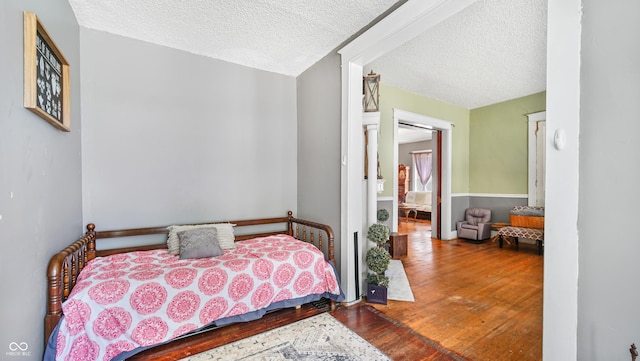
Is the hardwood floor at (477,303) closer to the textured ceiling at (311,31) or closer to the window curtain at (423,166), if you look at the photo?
the textured ceiling at (311,31)

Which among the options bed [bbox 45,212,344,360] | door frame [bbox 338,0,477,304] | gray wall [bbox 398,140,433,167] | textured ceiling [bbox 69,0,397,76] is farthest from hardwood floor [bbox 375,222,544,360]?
gray wall [bbox 398,140,433,167]

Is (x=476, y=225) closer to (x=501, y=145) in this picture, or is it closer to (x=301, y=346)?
(x=501, y=145)

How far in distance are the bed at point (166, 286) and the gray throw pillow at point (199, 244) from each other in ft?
0.04

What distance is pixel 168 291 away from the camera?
6.07 ft

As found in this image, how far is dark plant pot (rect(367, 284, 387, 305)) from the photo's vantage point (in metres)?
2.53

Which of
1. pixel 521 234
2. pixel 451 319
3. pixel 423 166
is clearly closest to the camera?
pixel 451 319

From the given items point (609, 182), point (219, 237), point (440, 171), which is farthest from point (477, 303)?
point (440, 171)

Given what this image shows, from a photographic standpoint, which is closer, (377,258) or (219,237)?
(377,258)

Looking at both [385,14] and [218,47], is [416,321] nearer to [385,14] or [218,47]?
[385,14]

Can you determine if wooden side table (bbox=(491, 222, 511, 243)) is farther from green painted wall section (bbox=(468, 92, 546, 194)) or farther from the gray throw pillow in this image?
the gray throw pillow

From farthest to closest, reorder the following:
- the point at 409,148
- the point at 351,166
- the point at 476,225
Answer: the point at 409,148, the point at 476,225, the point at 351,166

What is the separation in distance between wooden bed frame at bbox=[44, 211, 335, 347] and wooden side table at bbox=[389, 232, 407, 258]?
1.58 meters

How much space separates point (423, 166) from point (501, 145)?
13.9 feet

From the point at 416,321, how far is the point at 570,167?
167 centimetres
